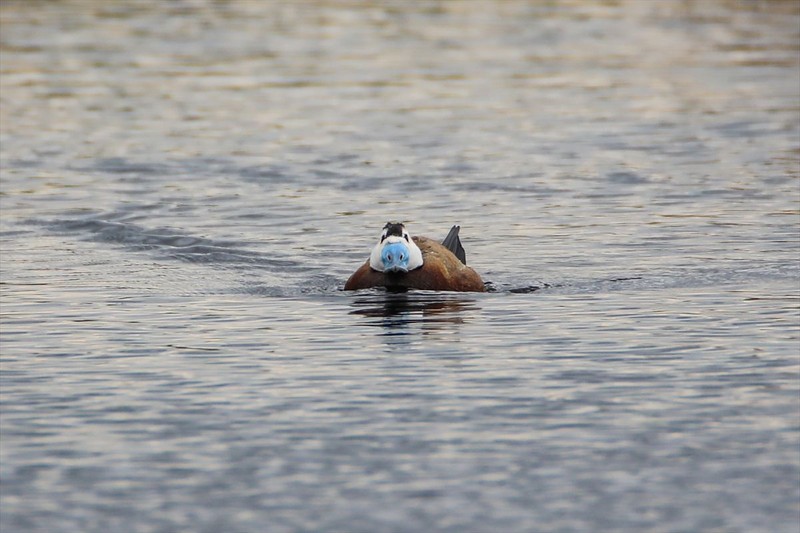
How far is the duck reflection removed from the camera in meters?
16.3

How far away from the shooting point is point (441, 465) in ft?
36.5

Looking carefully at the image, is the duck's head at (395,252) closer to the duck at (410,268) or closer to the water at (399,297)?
the duck at (410,268)

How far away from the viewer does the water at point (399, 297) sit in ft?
35.3

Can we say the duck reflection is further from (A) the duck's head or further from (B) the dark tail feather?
(B) the dark tail feather

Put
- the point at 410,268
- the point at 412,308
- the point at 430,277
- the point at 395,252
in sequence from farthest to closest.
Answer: the point at 430,277, the point at 410,268, the point at 395,252, the point at 412,308

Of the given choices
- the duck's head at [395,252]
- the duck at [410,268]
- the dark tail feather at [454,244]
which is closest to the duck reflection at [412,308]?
the duck at [410,268]

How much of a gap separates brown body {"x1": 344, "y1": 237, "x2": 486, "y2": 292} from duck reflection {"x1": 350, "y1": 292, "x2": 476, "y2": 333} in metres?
0.14

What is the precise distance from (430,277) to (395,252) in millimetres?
715

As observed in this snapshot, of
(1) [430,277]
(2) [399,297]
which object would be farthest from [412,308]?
(1) [430,277]

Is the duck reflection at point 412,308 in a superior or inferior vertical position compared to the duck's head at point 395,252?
inferior

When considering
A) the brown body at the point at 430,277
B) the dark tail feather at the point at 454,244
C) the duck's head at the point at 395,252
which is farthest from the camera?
the dark tail feather at the point at 454,244

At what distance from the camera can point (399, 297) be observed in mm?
17703

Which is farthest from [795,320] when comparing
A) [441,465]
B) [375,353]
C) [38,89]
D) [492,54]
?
[492,54]

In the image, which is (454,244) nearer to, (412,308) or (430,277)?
(430,277)
